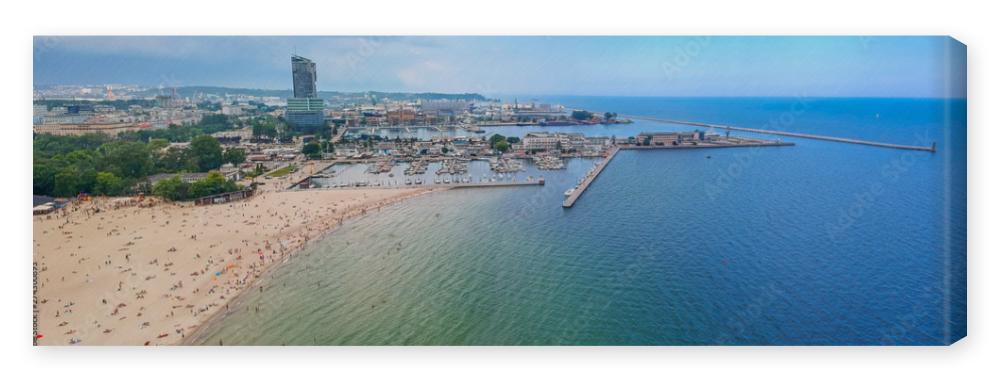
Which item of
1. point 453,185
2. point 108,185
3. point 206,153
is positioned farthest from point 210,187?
point 453,185

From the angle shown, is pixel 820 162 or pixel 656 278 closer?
pixel 656 278

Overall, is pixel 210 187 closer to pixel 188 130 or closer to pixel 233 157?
pixel 233 157

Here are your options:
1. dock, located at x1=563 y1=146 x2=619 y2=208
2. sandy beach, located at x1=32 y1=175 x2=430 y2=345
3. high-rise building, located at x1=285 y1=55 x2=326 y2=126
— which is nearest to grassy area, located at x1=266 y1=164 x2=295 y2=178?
sandy beach, located at x1=32 y1=175 x2=430 y2=345

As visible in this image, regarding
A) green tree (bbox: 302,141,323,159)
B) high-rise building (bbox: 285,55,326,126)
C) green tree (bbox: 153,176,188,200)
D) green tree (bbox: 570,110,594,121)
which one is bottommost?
green tree (bbox: 153,176,188,200)

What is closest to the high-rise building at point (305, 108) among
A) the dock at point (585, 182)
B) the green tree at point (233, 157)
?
Result: the green tree at point (233, 157)

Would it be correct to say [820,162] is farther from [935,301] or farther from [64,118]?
[64,118]

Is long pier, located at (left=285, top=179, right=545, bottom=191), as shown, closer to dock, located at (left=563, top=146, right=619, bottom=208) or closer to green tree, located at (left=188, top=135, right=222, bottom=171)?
dock, located at (left=563, top=146, right=619, bottom=208)

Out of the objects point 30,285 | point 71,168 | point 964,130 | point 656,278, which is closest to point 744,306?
point 656,278
